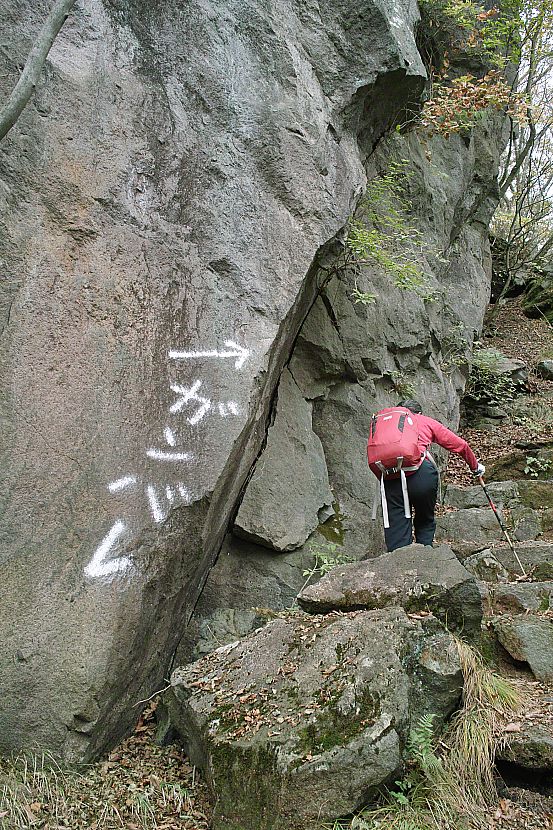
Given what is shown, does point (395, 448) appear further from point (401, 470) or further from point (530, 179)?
point (530, 179)

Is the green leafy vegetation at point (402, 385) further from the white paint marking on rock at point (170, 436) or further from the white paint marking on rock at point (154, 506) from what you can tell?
the white paint marking on rock at point (154, 506)

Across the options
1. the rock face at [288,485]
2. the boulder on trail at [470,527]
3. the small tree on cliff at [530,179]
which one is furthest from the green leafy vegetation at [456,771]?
the small tree on cliff at [530,179]

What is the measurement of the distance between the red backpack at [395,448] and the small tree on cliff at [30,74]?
3.93 meters

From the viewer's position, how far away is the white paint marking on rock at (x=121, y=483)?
4074 millimetres

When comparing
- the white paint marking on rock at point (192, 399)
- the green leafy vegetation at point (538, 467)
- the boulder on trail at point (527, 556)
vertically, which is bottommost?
the green leafy vegetation at point (538, 467)

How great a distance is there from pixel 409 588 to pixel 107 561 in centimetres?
196

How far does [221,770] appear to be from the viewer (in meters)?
3.32

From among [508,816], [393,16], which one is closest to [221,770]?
[508,816]

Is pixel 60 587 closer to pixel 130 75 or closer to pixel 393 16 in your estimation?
pixel 130 75

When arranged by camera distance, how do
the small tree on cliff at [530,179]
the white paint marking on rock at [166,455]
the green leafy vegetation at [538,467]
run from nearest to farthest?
1. the white paint marking on rock at [166,455]
2. the green leafy vegetation at [538,467]
3. the small tree on cliff at [530,179]

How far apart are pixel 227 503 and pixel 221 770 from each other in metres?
2.29

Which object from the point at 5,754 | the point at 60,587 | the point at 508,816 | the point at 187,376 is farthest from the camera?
the point at 187,376

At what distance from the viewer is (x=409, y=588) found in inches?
166

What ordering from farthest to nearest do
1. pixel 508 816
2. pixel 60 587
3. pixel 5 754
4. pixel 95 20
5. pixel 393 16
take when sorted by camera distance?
1. pixel 393 16
2. pixel 95 20
3. pixel 60 587
4. pixel 5 754
5. pixel 508 816
